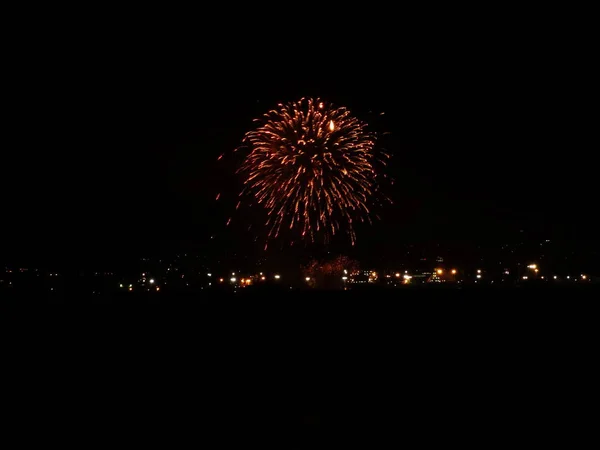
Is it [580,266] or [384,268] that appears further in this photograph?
[384,268]

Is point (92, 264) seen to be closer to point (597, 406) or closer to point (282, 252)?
point (282, 252)

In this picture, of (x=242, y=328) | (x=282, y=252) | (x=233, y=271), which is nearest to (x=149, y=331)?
(x=242, y=328)

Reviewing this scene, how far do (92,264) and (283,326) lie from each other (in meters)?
23.6

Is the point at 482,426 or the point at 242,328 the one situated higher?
the point at 242,328

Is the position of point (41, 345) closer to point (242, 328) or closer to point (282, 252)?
point (242, 328)

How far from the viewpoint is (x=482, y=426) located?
4.27 m

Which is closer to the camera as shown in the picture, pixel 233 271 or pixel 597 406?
pixel 597 406

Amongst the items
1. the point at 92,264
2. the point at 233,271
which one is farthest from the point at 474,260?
the point at 92,264

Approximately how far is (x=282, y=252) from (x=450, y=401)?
34.6 meters

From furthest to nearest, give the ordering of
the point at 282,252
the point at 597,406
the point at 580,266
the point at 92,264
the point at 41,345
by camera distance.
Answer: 1. the point at 282,252
2. the point at 580,266
3. the point at 92,264
4. the point at 41,345
5. the point at 597,406

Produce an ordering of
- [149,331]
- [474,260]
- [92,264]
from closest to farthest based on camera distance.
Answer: [149,331] → [92,264] → [474,260]

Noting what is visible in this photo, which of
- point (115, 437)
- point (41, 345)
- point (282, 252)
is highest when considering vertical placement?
point (282, 252)

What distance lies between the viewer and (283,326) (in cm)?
561

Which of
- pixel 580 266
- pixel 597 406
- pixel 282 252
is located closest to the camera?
pixel 597 406
